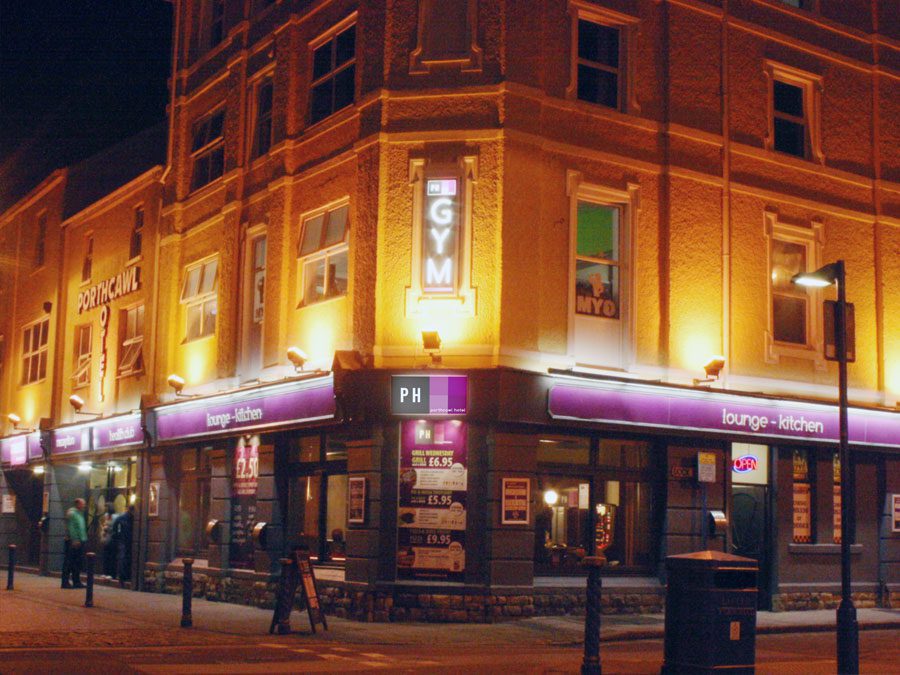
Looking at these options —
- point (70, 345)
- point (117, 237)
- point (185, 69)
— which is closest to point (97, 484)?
point (70, 345)

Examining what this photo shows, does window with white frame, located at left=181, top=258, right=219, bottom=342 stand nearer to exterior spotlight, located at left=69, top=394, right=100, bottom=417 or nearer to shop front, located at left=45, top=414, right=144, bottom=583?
shop front, located at left=45, top=414, right=144, bottom=583

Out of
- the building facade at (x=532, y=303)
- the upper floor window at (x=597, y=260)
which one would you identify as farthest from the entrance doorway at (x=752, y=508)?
the upper floor window at (x=597, y=260)

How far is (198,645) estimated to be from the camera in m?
14.6

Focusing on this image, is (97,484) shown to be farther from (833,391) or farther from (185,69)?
(833,391)

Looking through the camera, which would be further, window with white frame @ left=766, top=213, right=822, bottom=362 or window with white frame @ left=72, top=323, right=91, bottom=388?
window with white frame @ left=72, top=323, right=91, bottom=388

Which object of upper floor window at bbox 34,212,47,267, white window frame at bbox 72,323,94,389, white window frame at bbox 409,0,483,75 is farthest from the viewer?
upper floor window at bbox 34,212,47,267

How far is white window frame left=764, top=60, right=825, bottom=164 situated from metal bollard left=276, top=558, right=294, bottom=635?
1171cm

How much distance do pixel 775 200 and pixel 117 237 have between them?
15277 millimetres

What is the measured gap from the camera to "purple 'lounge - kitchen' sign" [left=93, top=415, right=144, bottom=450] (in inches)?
993

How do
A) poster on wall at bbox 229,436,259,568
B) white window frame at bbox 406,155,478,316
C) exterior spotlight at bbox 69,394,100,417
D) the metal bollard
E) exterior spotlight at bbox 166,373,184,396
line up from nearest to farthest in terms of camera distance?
the metal bollard
white window frame at bbox 406,155,478,316
poster on wall at bbox 229,436,259,568
exterior spotlight at bbox 166,373,184,396
exterior spotlight at bbox 69,394,100,417

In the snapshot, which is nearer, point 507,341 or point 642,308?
point 507,341

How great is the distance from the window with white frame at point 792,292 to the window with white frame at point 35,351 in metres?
19.5

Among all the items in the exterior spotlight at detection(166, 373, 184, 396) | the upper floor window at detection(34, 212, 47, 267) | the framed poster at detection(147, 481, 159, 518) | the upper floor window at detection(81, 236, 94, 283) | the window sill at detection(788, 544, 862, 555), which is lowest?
the window sill at detection(788, 544, 862, 555)

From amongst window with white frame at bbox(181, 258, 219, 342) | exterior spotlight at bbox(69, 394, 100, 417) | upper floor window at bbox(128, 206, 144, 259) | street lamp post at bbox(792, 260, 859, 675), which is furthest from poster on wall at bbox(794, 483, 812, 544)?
exterior spotlight at bbox(69, 394, 100, 417)
